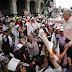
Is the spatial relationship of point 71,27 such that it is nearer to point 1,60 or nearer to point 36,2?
point 1,60

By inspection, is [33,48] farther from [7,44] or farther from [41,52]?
[41,52]

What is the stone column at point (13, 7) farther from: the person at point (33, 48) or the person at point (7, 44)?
the person at point (33, 48)

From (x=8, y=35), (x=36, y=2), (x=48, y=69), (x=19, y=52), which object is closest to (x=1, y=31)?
(x=8, y=35)

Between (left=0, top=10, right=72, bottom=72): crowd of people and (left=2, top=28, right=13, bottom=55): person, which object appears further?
(left=2, top=28, right=13, bottom=55): person

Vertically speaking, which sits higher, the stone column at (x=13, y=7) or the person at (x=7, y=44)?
the stone column at (x=13, y=7)

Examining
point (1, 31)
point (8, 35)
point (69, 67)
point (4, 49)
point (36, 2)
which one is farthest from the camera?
point (36, 2)

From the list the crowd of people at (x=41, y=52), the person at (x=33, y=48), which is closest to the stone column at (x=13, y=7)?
the crowd of people at (x=41, y=52)

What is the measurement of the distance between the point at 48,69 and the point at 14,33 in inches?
82.9

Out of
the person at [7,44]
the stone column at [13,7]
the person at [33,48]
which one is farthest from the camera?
the stone column at [13,7]

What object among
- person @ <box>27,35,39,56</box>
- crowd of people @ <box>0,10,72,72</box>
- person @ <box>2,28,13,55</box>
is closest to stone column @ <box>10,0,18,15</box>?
crowd of people @ <box>0,10,72,72</box>

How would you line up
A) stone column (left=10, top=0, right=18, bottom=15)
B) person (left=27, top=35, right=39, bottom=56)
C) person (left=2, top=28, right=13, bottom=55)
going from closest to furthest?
1. person (left=27, top=35, right=39, bottom=56)
2. person (left=2, top=28, right=13, bottom=55)
3. stone column (left=10, top=0, right=18, bottom=15)

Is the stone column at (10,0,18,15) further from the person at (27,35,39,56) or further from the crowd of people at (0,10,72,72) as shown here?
the person at (27,35,39,56)

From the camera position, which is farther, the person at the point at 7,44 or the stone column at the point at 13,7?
the stone column at the point at 13,7

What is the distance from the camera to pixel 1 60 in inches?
96.9
